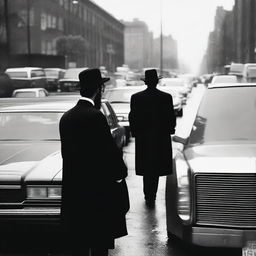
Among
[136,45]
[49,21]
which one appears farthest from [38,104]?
[136,45]

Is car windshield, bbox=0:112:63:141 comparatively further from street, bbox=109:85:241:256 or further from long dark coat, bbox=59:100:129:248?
long dark coat, bbox=59:100:129:248

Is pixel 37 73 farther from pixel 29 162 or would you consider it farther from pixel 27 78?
pixel 29 162

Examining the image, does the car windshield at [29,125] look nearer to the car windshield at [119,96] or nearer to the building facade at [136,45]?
the car windshield at [119,96]

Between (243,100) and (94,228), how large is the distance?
2.15 m

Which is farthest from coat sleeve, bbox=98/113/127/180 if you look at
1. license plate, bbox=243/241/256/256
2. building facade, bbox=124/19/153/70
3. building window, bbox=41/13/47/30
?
building facade, bbox=124/19/153/70

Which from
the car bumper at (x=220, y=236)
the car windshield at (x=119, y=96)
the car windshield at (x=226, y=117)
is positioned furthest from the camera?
the car windshield at (x=119, y=96)

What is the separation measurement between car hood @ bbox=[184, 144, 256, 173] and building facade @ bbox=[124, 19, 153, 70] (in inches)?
6303

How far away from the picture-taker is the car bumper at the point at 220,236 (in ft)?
14.4

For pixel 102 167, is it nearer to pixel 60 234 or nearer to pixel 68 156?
pixel 68 156

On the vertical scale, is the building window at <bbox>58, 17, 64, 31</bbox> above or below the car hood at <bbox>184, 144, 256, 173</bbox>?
above

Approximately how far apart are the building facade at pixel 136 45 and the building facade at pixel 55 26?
7087 cm

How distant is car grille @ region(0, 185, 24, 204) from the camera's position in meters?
5.35

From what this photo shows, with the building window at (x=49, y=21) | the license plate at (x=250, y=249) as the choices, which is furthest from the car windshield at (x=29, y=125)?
the building window at (x=49, y=21)

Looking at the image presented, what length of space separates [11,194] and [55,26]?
6582 centimetres
